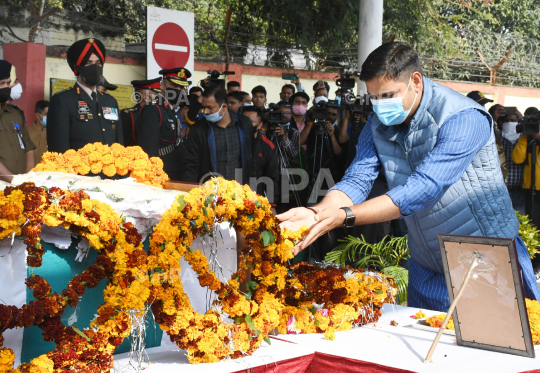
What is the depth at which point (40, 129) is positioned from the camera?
709 centimetres

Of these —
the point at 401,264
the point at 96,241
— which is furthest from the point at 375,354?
the point at 401,264

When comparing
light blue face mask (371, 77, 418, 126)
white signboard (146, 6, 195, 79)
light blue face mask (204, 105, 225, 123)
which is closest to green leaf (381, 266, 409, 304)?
light blue face mask (204, 105, 225, 123)

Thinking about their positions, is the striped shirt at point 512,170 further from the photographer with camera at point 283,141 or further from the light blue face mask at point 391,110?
the light blue face mask at point 391,110

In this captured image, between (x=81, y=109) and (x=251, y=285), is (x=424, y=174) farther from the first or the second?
(x=81, y=109)

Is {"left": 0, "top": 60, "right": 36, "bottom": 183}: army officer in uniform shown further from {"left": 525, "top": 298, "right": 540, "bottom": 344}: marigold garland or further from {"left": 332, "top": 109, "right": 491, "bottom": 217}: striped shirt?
{"left": 525, "top": 298, "right": 540, "bottom": 344}: marigold garland

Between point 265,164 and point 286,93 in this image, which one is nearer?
point 265,164

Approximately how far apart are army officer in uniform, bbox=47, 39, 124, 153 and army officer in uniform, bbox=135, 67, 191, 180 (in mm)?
867

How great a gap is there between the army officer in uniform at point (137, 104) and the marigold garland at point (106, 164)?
2246 millimetres

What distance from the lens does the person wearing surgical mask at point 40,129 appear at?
6.97 metres

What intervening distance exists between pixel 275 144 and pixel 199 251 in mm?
4010

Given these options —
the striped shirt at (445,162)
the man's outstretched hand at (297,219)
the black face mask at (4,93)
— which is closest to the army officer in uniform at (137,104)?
the black face mask at (4,93)

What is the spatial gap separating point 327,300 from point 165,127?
3366 mm

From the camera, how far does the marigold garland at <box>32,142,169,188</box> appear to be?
305 centimetres

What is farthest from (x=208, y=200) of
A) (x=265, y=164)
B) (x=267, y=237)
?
(x=265, y=164)
